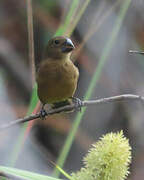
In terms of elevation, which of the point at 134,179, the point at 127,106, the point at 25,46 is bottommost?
the point at 134,179

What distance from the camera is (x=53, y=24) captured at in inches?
142

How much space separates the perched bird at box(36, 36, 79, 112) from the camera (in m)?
2.00

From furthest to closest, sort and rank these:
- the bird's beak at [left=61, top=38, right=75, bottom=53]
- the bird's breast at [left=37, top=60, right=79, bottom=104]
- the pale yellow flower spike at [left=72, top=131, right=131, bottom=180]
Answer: the bird's beak at [left=61, top=38, right=75, bottom=53]
the bird's breast at [left=37, top=60, right=79, bottom=104]
the pale yellow flower spike at [left=72, top=131, right=131, bottom=180]

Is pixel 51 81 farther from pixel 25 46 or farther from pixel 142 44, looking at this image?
pixel 25 46

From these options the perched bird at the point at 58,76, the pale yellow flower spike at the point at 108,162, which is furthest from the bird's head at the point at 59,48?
the pale yellow flower spike at the point at 108,162

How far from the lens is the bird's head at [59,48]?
2.16 metres

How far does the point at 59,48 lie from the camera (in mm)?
2209

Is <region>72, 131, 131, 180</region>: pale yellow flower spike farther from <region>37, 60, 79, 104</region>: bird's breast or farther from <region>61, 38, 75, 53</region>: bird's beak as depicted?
<region>61, 38, 75, 53</region>: bird's beak

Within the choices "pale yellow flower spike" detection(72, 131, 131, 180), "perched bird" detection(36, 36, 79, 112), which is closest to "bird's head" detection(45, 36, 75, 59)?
"perched bird" detection(36, 36, 79, 112)

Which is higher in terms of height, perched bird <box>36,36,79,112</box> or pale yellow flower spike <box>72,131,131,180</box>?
pale yellow flower spike <box>72,131,131,180</box>

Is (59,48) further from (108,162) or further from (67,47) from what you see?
(108,162)

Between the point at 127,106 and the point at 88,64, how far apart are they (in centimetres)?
42

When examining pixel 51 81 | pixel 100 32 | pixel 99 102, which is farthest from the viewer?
pixel 100 32

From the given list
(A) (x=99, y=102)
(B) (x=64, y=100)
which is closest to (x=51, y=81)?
(B) (x=64, y=100)
